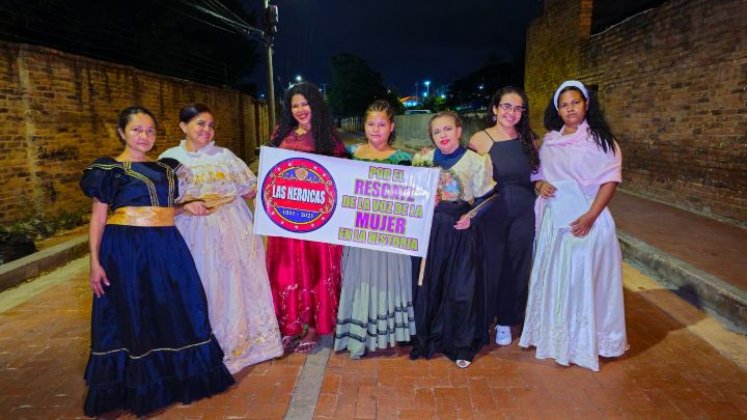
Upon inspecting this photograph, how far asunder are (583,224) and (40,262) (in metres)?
6.10

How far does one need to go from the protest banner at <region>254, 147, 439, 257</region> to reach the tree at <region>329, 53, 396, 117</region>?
221 feet

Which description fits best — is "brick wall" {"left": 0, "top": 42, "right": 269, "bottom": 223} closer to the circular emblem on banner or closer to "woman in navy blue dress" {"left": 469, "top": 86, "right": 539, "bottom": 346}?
the circular emblem on banner

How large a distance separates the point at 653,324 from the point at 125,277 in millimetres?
4244

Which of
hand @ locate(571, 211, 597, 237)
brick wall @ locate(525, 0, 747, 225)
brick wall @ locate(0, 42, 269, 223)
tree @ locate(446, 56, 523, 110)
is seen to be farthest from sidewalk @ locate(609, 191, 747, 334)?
tree @ locate(446, 56, 523, 110)

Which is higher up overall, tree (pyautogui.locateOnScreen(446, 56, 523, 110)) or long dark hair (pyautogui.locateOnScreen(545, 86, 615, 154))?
tree (pyautogui.locateOnScreen(446, 56, 523, 110))

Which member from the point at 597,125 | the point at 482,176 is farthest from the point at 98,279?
the point at 597,125

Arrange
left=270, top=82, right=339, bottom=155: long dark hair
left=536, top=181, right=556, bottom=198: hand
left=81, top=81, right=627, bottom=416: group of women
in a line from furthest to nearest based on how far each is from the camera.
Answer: left=270, top=82, right=339, bottom=155: long dark hair < left=536, top=181, right=556, bottom=198: hand < left=81, top=81, right=627, bottom=416: group of women

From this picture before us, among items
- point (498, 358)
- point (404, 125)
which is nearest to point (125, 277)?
point (498, 358)

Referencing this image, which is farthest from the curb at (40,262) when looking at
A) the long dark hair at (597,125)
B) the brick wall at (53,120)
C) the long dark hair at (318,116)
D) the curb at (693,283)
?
the curb at (693,283)

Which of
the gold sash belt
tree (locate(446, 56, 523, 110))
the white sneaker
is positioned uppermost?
tree (locate(446, 56, 523, 110))

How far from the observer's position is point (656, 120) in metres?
8.70

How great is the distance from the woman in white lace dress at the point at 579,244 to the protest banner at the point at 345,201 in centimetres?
99

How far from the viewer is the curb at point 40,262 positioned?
515 centimetres

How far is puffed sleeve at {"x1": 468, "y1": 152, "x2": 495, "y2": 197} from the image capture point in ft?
10.7
